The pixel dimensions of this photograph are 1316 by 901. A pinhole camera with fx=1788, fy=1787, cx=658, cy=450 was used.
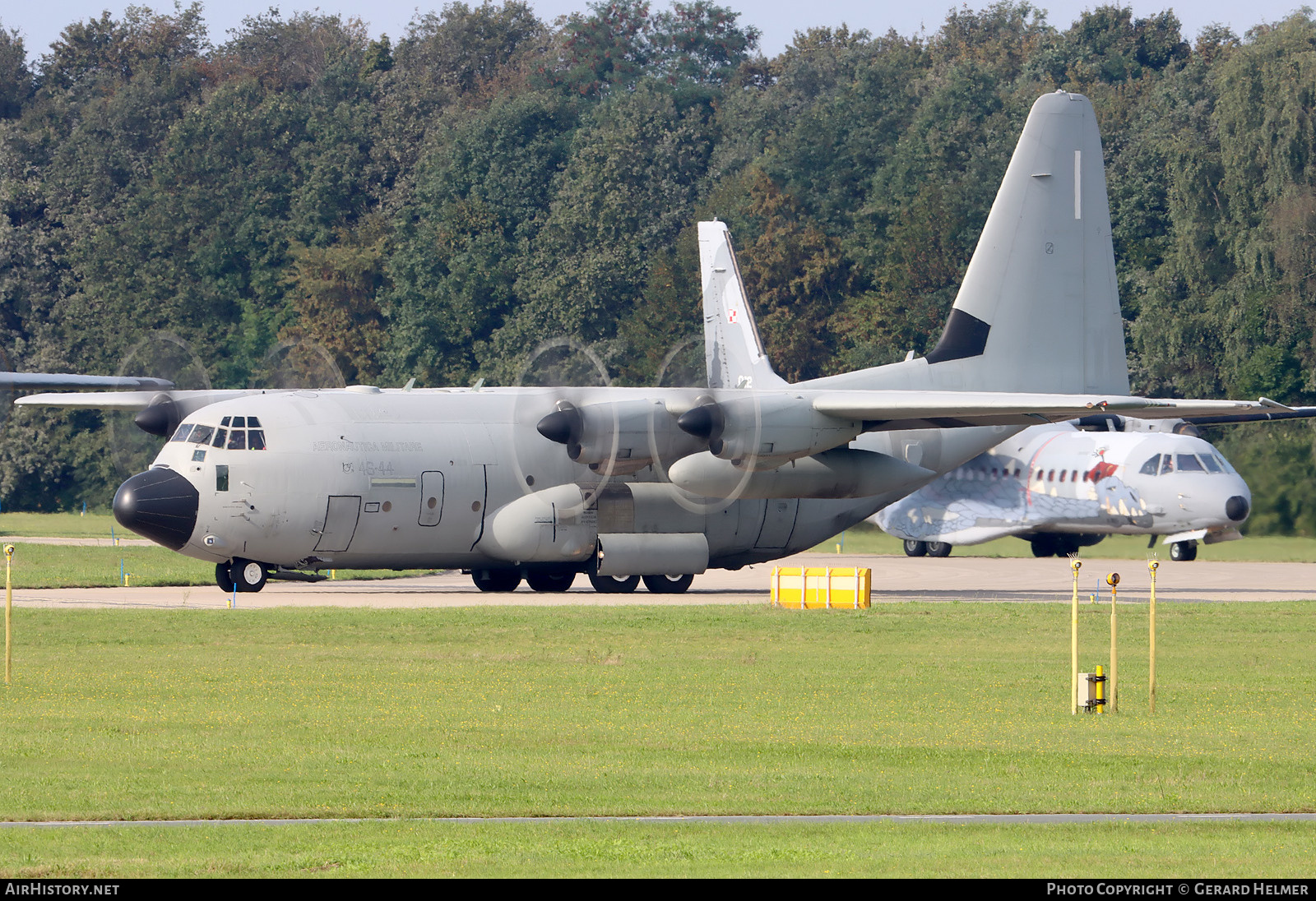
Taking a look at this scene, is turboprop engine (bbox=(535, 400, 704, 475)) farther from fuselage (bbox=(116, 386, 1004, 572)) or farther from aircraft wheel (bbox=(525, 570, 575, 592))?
aircraft wheel (bbox=(525, 570, 575, 592))

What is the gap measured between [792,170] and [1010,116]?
9.68 metres

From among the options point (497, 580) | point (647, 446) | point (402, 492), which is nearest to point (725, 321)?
point (497, 580)

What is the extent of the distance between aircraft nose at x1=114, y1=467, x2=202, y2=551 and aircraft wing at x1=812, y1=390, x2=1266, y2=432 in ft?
32.7

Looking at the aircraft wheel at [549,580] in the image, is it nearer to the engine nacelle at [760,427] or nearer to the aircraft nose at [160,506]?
the engine nacelle at [760,427]

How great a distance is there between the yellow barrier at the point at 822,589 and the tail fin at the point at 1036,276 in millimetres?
5800

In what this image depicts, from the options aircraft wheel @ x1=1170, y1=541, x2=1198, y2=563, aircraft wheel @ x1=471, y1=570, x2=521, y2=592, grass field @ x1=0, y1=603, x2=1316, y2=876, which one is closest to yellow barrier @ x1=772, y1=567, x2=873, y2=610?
grass field @ x1=0, y1=603, x2=1316, y2=876

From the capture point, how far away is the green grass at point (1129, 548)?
3791cm

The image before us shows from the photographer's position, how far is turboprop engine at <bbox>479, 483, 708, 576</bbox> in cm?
2969

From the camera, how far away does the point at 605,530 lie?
3047cm

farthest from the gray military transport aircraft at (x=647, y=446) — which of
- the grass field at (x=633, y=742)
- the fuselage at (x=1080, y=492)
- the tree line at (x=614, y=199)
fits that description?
the tree line at (x=614, y=199)

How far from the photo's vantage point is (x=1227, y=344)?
5766 cm

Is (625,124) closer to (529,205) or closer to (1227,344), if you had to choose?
(529,205)

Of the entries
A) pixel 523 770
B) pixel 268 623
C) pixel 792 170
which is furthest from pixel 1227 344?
pixel 523 770

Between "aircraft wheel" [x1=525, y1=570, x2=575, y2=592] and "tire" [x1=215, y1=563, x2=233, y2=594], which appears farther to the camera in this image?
"aircraft wheel" [x1=525, y1=570, x2=575, y2=592]
